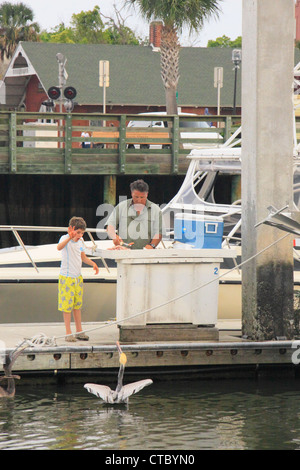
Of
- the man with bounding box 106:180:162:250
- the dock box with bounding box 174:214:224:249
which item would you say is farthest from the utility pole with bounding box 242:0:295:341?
the man with bounding box 106:180:162:250

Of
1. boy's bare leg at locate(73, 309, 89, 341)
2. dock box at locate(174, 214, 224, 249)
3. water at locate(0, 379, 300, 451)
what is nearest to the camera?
water at locate(0, 379, 300, 451)

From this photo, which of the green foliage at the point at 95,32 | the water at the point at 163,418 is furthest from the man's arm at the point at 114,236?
the green foliage at the point at 95,32

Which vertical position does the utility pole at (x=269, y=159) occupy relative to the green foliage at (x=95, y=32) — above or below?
below

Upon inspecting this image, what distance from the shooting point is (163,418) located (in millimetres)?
9016

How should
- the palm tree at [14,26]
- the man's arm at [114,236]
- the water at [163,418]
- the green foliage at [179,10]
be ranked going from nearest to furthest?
the water at [163,418]
the man's arm at [114,236]
the green foliage at [179,10]
the palm tree at [14,26]

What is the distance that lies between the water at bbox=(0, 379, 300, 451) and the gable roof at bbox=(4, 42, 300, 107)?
33.3 m

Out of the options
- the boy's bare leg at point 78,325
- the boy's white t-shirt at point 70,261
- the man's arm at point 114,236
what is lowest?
the boy's bare leg at point 78,325

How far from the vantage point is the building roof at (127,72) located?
1715 inches

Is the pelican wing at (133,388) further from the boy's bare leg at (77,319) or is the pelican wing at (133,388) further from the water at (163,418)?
the boy's bare leg at (77,319)

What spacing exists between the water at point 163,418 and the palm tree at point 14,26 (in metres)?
52.3

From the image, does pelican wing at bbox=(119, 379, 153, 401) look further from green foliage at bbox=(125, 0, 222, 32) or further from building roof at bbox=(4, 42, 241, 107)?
building roof at bbox=(4, 42, 241, 107)

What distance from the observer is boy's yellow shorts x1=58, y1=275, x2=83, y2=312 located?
10172mm

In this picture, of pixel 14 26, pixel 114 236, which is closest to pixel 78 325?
pixel 114 236

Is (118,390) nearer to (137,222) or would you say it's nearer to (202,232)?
(137,222)
